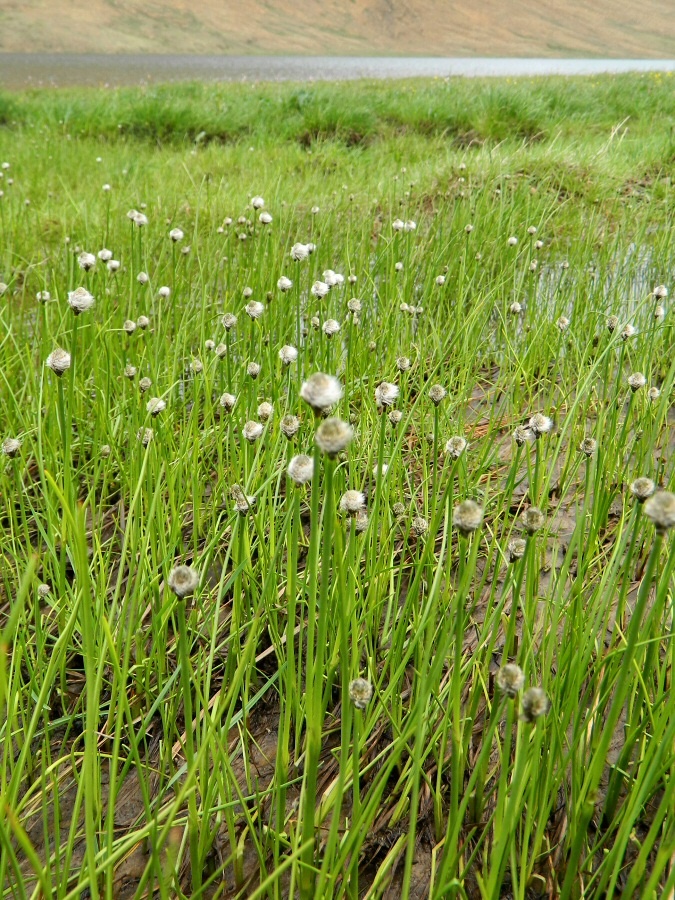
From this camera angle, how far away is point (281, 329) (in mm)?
2447

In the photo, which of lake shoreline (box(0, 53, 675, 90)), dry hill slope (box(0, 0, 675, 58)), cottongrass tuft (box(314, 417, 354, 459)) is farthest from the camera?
dry hill slope (box(0, 0, 675, 58))

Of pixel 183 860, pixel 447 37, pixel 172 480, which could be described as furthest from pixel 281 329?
pixel 447 37

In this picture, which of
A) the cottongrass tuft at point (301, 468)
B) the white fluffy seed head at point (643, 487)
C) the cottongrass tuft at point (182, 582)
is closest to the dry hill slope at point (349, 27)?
the cottongrass tuft at point (301, 468)

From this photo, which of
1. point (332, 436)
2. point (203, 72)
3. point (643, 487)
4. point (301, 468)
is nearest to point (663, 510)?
point (643, 487)

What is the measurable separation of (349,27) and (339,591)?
125812 millimetres

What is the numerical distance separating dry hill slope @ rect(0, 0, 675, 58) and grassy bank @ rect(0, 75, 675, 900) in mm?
A: 71809

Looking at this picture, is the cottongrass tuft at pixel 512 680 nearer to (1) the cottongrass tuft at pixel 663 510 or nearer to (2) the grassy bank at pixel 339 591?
(2) the grassy bank at pixel 339 591

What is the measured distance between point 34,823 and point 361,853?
0.55 metres

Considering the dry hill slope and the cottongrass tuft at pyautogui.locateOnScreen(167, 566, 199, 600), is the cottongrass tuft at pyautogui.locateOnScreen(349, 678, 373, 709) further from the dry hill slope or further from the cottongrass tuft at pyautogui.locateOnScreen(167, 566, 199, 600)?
the dry hill slope

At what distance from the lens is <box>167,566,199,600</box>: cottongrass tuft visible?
2.38 ft

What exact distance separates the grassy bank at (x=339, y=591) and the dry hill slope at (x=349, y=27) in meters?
71.8

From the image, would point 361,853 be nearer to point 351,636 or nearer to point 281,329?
point 351,636

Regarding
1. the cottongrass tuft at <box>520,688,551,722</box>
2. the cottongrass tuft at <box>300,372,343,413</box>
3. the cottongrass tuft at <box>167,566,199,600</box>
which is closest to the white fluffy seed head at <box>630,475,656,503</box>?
the cottongrass tuft at <box>520,688,551,722</box>

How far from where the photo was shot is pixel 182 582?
0.73m
